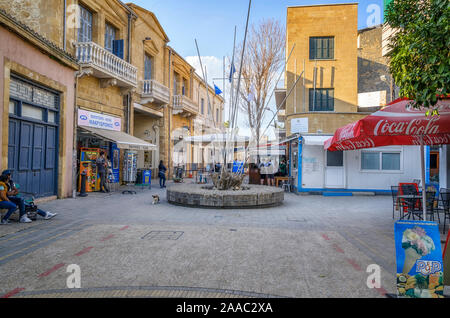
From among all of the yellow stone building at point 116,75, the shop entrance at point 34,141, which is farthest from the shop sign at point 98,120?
the shop entrance at point 34,141

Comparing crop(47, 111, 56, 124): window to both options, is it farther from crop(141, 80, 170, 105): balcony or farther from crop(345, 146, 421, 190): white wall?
crop(345, 146, 421, 190): white wall

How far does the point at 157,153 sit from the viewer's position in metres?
23.3

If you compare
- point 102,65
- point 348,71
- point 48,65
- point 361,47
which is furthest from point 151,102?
point 361,47

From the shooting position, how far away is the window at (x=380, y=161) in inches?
587

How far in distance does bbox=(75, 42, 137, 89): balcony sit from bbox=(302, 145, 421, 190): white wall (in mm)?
9935

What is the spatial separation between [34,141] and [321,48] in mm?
18338

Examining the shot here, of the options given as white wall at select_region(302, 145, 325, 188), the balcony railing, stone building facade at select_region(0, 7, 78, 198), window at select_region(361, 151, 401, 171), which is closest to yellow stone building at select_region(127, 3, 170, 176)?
the balcony railing

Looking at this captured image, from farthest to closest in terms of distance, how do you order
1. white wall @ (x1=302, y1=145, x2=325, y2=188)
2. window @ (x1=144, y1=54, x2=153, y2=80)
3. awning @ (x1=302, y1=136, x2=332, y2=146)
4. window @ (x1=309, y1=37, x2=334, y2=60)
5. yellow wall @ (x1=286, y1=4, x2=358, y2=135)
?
window @ (x1=309, y1=37, x2=334, y2=60), window @ (x1=144, y1=54, x2=153, y2=80), yellow wall @ (x1=286, y1=4, x2=358, y2=135), white wall @ (x1=302, y1=145, x2=325, y2=188), awning @ (x1=302, y1=136, x2=332, y2=146)

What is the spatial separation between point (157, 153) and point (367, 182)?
14.6 metres

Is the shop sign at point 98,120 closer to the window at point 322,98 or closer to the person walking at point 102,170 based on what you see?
the person walking at point 102,170

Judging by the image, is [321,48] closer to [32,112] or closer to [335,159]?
[335,159]

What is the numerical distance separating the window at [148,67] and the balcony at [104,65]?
3.87m

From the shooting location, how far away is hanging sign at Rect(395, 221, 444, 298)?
315cm
